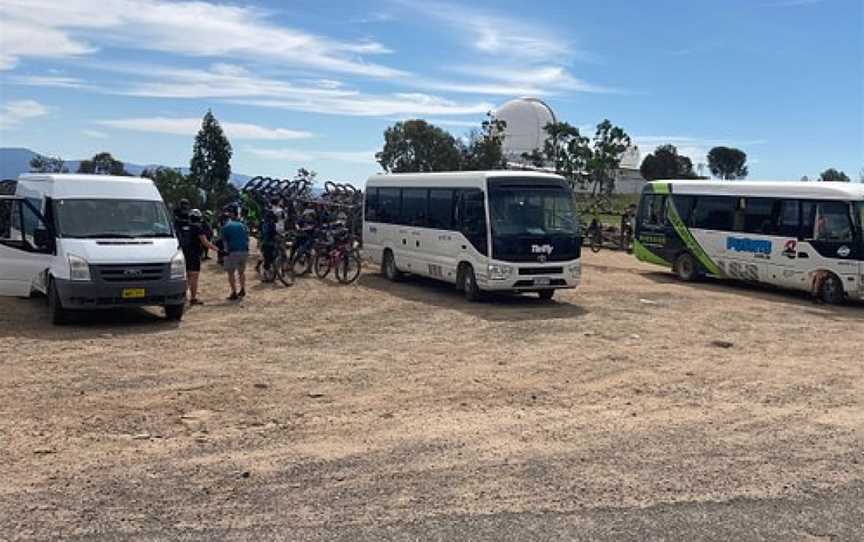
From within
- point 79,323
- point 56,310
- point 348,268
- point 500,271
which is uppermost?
point 500,271

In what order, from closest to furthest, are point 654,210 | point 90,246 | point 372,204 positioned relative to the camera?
point 90,246 → point 372,204 → point 654,210

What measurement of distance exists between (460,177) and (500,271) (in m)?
2.39

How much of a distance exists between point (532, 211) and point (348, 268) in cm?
499

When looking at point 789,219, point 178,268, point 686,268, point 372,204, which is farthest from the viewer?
point 686,268

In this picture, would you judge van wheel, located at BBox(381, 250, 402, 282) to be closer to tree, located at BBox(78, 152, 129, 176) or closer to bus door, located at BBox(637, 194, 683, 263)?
bus door, located at BBox(637, 194, 683, 263)

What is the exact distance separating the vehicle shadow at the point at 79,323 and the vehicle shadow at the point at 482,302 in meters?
4.88

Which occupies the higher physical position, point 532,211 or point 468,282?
point 532,211

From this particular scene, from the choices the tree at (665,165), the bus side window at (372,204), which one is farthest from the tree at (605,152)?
the bus side window at (372,204)

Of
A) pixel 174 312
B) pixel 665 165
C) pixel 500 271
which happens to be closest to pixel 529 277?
pixel 500 271

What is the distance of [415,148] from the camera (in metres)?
59.4

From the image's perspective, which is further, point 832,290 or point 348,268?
point 348,268

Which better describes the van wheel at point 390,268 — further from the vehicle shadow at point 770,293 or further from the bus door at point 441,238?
the vehicle shadow at point 770,293

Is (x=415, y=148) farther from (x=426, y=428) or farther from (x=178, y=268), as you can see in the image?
(x=426, y=428)

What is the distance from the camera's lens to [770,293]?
60.3 ft
